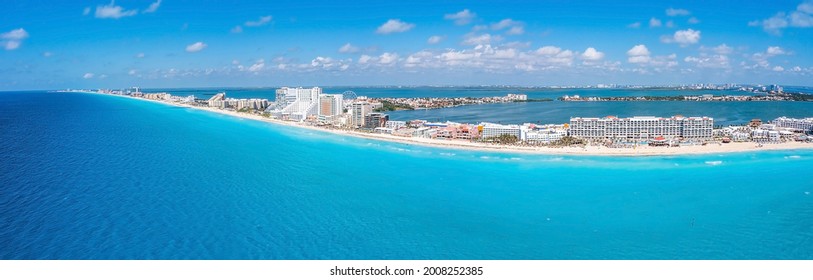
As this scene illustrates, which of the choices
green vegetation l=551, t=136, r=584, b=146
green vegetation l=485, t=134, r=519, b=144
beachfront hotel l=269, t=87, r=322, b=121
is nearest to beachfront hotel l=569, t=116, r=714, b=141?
green vegetation l=551, t=136, r=584, b=146

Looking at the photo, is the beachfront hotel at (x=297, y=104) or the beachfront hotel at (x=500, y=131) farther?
the beachfront hotel at (x=297, y=104)

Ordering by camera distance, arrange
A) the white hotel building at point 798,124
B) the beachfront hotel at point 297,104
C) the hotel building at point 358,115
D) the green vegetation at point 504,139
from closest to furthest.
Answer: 1. the green vegetation at point 504,139
2. the white hotel building at point 798,124
3. the hotel building at point 358,115
4. the beachfront hotel at point 297,104

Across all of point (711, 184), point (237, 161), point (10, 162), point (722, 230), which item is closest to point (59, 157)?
point (10, 162)

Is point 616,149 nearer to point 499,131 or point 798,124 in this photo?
point 499,131

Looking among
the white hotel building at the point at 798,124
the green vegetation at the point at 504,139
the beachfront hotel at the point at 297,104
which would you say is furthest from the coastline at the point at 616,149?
the beachfront hotel at the point at 297,104

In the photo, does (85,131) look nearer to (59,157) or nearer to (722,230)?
(59,157)

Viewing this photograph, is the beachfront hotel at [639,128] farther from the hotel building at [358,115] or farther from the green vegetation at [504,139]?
the hotel building at [358,115]
